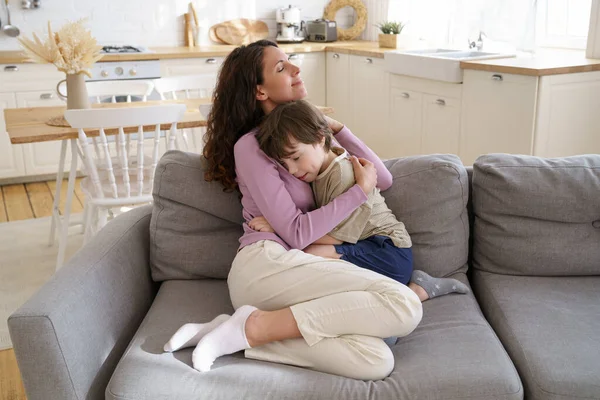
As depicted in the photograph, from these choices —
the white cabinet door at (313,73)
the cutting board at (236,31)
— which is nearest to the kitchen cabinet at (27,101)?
the cutting board at (236,31)

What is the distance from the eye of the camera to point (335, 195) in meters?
1.84

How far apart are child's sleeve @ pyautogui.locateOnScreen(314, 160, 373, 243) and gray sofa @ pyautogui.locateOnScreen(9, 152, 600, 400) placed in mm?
206

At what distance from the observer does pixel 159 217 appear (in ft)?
6.59

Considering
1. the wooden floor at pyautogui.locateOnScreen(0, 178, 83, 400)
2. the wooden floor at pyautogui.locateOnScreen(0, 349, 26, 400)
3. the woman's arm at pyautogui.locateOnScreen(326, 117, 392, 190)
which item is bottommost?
the wooden floor at pyautogui.locateOnScreen(0, 349, 26, 400)

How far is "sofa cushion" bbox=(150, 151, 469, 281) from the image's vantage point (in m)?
1.99

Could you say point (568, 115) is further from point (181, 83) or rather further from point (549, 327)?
point (181, 83)

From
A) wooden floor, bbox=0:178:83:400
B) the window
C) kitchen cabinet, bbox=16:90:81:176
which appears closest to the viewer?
the window

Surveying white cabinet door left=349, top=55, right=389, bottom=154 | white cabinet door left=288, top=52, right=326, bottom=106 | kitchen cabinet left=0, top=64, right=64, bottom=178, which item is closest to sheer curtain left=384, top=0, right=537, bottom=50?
white cabinet door left=349, top=55, right=389, bottom=154

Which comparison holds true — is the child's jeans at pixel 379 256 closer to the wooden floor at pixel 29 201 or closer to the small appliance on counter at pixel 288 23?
the wooden floor at pixel 29 201

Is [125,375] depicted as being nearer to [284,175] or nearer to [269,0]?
[284,175]

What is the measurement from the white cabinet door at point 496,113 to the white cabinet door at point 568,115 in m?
0.06

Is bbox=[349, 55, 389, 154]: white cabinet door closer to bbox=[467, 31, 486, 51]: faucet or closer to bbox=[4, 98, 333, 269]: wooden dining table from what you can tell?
bbox=[467, 31, 486, 51]: faucet

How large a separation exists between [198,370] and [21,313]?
430 millimetres

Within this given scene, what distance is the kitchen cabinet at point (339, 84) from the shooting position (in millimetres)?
5036
